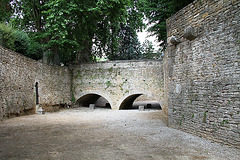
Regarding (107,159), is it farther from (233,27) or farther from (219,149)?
(233,27)

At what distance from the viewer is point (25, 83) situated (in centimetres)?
904

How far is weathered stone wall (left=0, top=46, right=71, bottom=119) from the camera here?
294 inches

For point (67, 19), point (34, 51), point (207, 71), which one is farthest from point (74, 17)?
point (207, 71)

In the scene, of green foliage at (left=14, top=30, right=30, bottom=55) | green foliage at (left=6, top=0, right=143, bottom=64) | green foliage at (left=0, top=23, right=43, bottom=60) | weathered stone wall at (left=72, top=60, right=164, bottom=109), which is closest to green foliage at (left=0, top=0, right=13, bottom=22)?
green foliage at (left=6, top=0, right=143, bottom=64)

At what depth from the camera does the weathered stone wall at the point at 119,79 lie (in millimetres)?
12211

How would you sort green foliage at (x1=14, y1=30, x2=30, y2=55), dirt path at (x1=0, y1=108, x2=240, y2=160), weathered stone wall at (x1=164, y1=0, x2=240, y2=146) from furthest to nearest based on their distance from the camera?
green foliage at (x1=14, y1=30, x2=30, y2=55) → weathered stone wall at (x1=164, y1=0, x2=240, y2=146) → dirt path at (x1=0, y1=108, x2=240, y2=160)

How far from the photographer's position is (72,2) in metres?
10.6

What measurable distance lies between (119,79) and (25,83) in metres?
6.04

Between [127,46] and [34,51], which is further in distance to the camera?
[127,46]

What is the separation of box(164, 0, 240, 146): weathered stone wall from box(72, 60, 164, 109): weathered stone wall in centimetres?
589

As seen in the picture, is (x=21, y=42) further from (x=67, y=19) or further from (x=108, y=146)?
(x=108, y=146)

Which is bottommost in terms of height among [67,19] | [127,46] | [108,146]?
[108,146]

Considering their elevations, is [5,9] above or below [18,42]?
above

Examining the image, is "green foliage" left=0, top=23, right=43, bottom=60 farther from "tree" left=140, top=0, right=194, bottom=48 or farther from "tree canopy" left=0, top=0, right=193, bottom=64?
"tree" left=140, top=0, right=194, bottom=48
